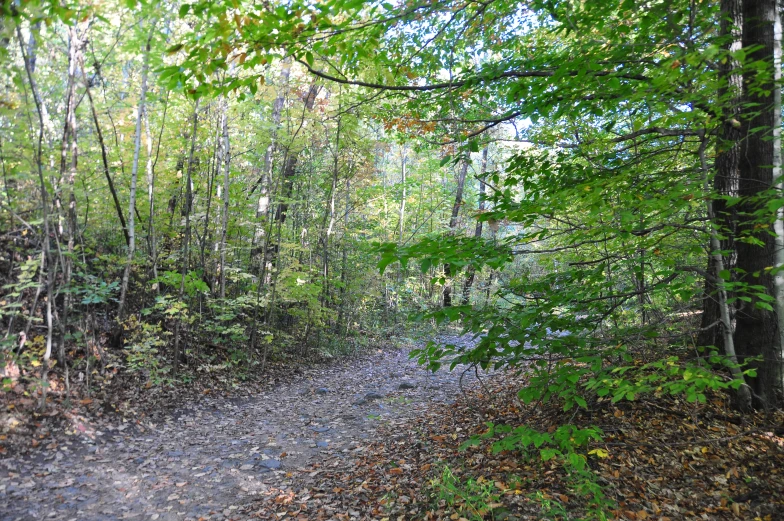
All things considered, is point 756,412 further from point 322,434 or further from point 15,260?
point 15,260

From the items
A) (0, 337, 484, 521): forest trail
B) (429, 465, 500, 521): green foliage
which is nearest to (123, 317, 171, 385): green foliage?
(0, 337, 484, 521): forest trail

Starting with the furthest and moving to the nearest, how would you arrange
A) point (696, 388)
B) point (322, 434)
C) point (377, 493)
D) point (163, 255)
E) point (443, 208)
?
point (443, 208) < point (163, 255) < point (322, 434) < point (377, 493) < point (696, 388)

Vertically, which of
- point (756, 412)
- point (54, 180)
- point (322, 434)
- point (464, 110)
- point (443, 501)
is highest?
point (464, 110)

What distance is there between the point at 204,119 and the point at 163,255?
316cm

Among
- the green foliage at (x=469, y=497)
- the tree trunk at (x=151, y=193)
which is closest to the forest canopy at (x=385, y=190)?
the tree trunk at (x=151, y=193)

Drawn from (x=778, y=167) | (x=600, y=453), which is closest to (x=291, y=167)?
(x=600, y=453)

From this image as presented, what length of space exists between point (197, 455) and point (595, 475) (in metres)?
5.13

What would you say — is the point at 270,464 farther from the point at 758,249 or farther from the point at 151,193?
the point at 758,249

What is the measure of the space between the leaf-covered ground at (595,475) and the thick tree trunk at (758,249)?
44 cm

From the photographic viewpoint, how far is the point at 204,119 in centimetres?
980

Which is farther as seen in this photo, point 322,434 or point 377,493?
point 322,434

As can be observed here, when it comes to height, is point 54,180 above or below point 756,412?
above

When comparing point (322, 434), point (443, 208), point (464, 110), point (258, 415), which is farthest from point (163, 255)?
point (443, 208)

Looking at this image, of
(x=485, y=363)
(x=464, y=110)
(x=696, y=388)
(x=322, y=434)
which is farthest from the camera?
(x=322, y=434)
